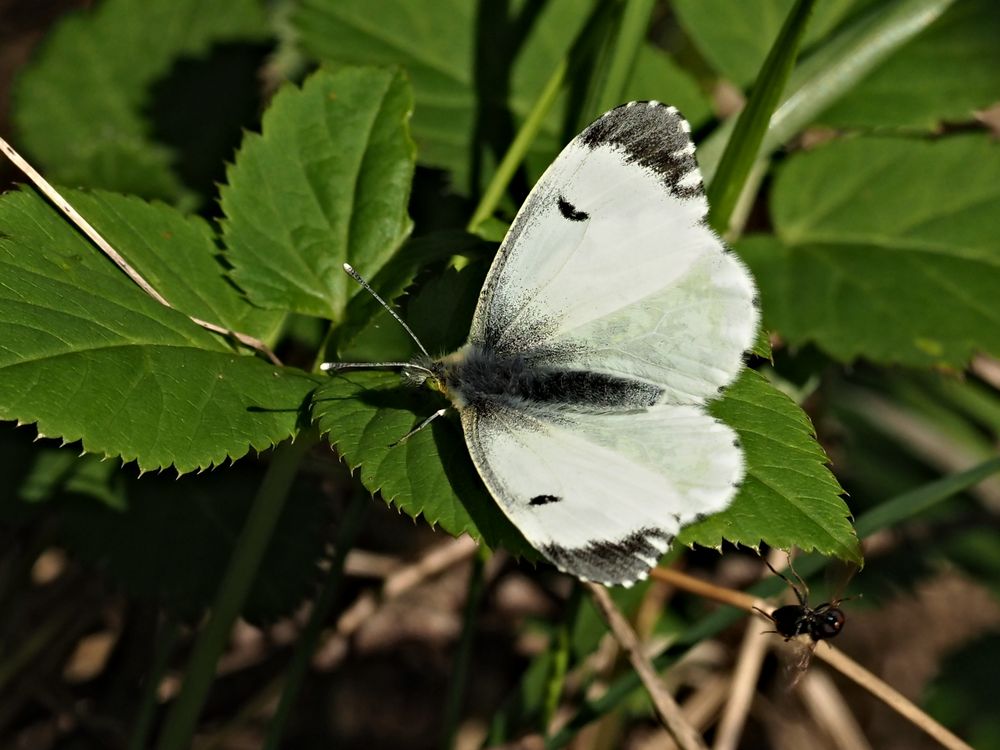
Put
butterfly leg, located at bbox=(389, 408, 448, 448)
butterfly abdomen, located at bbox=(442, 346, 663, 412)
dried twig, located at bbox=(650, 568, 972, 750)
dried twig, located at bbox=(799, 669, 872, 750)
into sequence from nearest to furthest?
butterfly leg, located at bbox=(389, 408, 448, 448)
butterfly abdomen, located at bbox=(442, 346, 663, 412)
dried twig, located at bbox=(650, 568, 972, 750)
dried twig, located at bbox=(799, 669, 872, 750)

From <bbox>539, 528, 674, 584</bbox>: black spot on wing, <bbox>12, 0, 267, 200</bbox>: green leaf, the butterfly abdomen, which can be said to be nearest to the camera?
<bbox>539, 528, 674, 584</bbox>: black spot on wing

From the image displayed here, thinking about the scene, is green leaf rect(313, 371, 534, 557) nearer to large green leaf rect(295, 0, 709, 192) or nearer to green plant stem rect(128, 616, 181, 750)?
green plant stem rect(128, 616, 181, 750)

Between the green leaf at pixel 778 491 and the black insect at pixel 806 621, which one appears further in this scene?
the black insect at pixel 806 621

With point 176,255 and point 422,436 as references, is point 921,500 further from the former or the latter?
point 176,255

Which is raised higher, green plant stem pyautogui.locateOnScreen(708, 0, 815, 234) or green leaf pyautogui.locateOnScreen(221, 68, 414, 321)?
green leaf pyautogui.locateOnScreen(221, 68, 414, 321)

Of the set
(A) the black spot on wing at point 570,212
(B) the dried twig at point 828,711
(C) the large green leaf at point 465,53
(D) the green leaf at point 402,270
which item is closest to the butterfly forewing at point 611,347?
(A) the black spot on wing at point 570,212

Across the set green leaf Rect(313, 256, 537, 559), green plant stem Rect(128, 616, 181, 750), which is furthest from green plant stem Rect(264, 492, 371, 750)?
green leaf Rect(313, 256, 537, 559)

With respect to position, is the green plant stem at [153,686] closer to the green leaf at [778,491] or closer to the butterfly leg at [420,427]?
the butterfly leg at [420,427]

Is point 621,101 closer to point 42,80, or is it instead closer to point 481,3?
point 481,3
